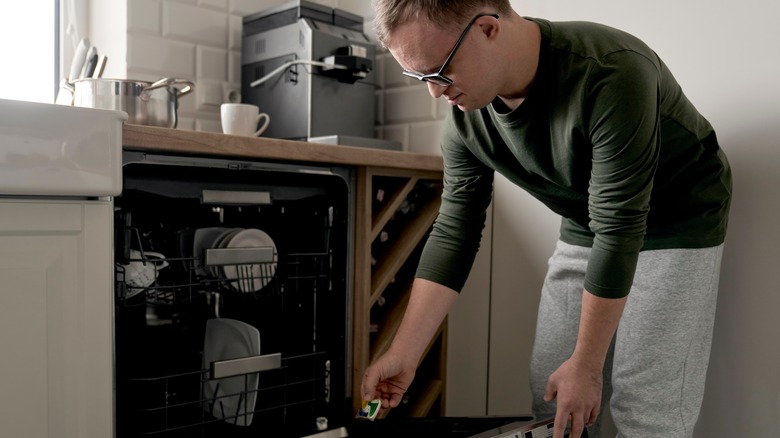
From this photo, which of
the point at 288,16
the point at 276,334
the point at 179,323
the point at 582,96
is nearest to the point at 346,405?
the point at 276,334

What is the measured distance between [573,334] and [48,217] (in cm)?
91

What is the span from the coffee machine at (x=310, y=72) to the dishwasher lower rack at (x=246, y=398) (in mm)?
556

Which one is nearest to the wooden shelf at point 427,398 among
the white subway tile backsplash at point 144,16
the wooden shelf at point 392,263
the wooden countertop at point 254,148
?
the wooden shelf at point 392,263

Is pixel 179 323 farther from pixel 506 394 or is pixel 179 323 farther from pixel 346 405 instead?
pixel 506 394

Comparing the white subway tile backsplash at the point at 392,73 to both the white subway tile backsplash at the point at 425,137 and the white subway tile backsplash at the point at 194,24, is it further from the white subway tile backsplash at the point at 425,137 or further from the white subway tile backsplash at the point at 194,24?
the white subway tile backsplash at the point at 194,24

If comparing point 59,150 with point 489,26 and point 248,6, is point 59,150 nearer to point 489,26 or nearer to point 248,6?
point 489,26

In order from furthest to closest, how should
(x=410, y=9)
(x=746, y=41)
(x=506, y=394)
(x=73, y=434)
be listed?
(x=506, y=394)
(x=746, y=41)
(x=73, y=434)
(x=410, y=9)

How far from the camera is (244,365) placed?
133 cm

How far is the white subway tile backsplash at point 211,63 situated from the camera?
1846 mm

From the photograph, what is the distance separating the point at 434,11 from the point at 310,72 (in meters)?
0.86

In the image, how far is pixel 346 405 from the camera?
1496mm

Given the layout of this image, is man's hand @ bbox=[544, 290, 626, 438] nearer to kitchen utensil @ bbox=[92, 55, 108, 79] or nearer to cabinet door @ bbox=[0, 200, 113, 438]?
cabinet door @ bbox=[0, 200, 113, 438]

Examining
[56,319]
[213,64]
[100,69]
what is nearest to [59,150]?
[56,319]

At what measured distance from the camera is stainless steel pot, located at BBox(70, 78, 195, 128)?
130 centimetres
